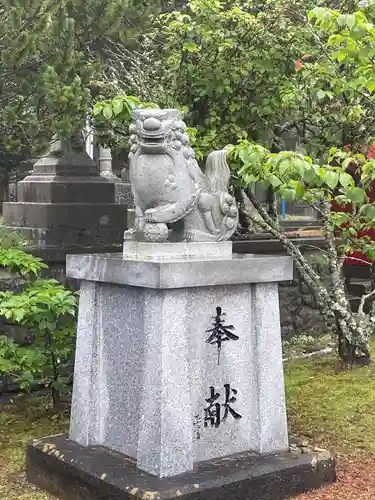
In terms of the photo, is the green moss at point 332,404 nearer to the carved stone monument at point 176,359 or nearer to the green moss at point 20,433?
the carved stone monument at point 176,359

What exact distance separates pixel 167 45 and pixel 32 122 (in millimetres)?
1851

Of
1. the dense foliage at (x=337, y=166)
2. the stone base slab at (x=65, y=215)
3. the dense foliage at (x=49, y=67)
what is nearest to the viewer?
the dense foliage at (x=337, y=166)

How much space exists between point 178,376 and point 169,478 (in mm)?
649

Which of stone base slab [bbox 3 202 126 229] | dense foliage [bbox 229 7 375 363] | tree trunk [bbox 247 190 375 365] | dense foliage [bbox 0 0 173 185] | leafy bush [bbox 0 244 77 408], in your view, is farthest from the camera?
stone base slab [bbox 3 202 126 229]

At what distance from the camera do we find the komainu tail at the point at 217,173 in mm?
5613

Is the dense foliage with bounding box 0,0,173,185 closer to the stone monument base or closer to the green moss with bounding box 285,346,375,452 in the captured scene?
the stone monument base

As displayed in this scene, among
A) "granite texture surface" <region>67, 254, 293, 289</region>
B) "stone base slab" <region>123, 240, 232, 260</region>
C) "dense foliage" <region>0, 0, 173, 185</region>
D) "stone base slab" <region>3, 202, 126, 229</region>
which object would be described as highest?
"dense foliage" <region>0, 0, 173, 185</region>

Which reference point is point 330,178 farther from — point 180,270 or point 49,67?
point 49,67

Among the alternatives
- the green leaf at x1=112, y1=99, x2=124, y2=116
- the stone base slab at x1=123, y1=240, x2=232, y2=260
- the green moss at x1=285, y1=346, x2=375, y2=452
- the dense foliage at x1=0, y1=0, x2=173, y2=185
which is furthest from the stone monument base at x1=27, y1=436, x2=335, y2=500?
the dense foliage at x1=0, y1=0, x2=173, y2=185

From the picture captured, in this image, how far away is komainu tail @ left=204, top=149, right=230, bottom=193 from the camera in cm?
561

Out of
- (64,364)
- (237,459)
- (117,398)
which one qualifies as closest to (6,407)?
(64,364)

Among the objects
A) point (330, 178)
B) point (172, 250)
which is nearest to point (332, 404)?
→ point (330, 178)

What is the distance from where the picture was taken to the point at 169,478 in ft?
15.6

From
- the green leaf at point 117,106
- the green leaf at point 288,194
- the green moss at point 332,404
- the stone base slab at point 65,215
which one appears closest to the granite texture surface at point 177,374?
the green leaf at point 288,194
